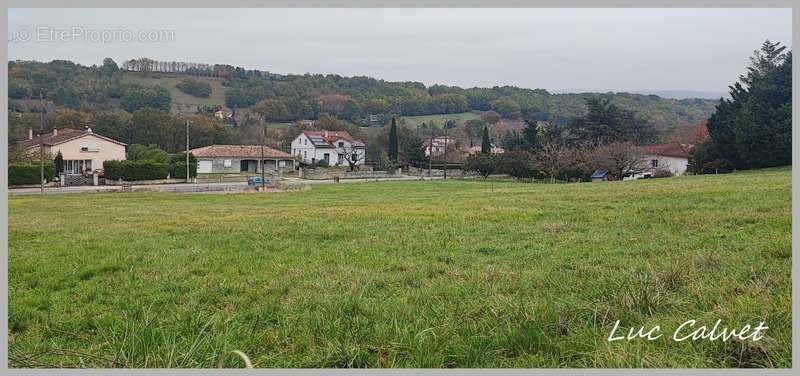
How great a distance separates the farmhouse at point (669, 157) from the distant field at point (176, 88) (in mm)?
48994

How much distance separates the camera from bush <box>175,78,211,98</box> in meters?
72.2

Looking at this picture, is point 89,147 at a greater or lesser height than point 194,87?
lesser

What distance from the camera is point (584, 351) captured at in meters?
3.29

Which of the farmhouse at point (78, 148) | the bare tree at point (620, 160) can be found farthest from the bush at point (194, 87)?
the bare tree at point (620, 160)

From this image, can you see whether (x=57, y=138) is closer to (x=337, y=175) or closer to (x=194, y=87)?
(x=337, y=175)

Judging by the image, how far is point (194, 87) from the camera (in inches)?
2872

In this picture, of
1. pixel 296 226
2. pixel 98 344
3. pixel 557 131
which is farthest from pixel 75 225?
pixel 557 131

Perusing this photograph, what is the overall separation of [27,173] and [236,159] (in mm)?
27214

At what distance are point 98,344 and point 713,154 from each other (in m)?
39.3

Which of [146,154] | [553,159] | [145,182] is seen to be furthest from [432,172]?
[145,182]

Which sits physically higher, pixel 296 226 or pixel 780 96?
pixel 780 96

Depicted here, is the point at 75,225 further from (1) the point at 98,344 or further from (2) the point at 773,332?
(2) the point at 773,332

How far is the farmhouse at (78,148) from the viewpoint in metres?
38.7

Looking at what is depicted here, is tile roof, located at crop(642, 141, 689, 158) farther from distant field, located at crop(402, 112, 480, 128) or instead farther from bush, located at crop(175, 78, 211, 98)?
bush, located at crop(175, 78, 211, 98)
